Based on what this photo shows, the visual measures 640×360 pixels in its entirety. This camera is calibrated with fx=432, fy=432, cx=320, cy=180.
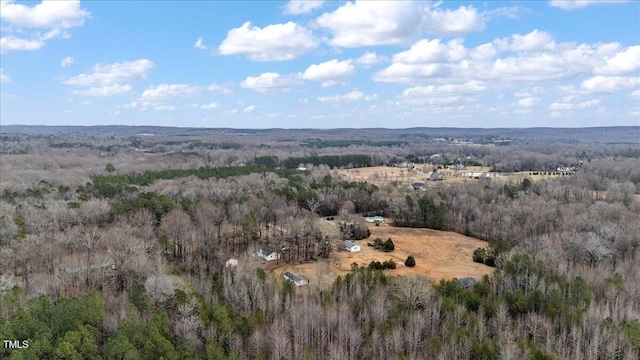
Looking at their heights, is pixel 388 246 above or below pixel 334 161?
below

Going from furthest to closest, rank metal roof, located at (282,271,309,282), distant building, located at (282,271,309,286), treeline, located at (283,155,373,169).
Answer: treeline, located at (283,155,373,169), metal roof, located at (282,271,309,282), distant building, located at (282,271,309,286)

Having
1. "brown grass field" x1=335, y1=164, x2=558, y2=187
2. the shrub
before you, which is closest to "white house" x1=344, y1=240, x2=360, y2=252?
the shrub

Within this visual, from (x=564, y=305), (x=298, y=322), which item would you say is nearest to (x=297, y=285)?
(x=298, y=322)

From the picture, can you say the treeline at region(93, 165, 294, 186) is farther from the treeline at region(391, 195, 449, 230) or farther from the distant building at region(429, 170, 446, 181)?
the distant building at region(429, 170, 446, 181)

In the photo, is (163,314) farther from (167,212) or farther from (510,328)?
(167,212)

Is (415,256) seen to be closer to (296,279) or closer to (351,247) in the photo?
(351,247)

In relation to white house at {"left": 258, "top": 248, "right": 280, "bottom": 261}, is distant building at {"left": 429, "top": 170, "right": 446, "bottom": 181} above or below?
above

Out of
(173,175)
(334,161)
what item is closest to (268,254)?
(173,175)
